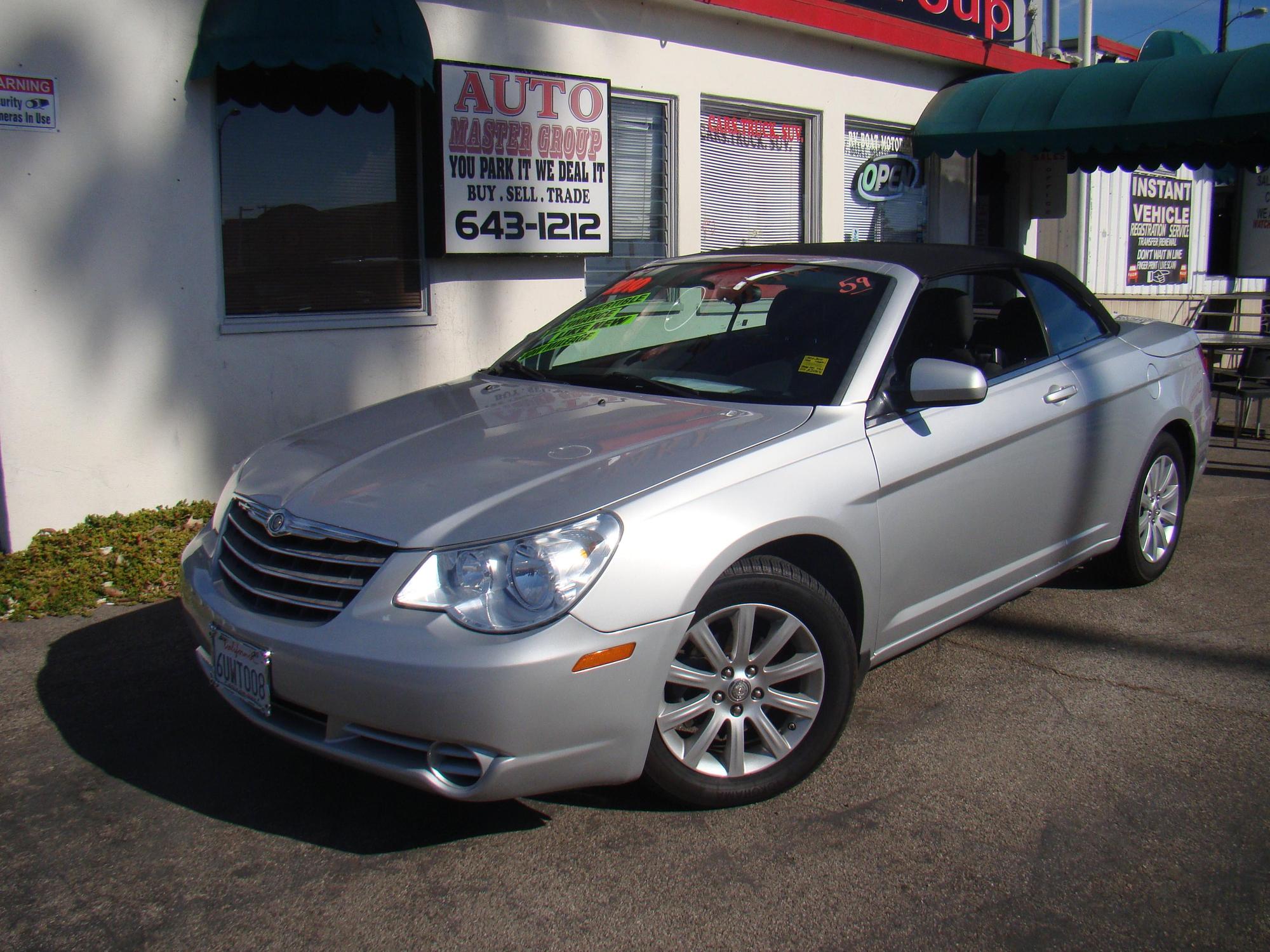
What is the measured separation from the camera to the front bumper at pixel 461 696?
2.71 meters

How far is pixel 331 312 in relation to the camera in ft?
23.3

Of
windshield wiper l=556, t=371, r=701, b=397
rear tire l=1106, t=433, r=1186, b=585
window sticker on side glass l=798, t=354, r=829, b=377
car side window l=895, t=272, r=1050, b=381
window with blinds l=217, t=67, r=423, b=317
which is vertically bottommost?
rear tire l=1106, t=433, r=1186, b=585

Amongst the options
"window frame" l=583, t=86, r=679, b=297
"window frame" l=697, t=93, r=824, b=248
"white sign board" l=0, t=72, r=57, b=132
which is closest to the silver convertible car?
"white sign board" l=0, t=72, r=57, b=132

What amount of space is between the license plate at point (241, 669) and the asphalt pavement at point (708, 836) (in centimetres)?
40

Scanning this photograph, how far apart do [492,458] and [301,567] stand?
0.61m

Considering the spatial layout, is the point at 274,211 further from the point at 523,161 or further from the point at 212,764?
the point at 212,764

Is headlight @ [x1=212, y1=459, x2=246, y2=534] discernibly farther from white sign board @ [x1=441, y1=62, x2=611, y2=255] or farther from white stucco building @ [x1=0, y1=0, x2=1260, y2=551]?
white sign board @ [x1=441, y1=62, x2=611, y2=255]

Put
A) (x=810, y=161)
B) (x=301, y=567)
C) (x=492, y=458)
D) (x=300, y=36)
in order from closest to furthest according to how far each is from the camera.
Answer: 1. (x=301, y=567)
2. (x=492, y=458)
3. (x=300, y=36)
4. (x=810, y=161)

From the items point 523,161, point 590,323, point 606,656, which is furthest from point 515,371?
point 523,161

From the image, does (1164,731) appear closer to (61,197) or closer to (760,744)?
(760,744)

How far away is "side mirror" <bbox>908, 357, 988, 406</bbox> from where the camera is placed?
363 centimetres

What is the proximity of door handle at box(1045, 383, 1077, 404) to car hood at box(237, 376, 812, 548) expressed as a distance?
50.3 inches

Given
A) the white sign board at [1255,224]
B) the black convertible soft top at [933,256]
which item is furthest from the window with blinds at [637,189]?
the white sign board at [1255,224]

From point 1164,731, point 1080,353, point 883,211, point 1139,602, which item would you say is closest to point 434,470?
point 1164,731
